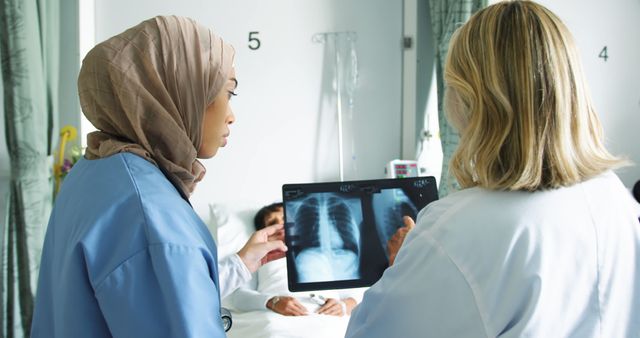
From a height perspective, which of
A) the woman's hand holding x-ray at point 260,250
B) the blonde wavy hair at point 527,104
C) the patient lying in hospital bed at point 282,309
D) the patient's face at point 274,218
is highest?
the blonde wavy hair at point 527,104

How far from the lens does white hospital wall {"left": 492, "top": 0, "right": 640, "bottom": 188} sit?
9.02 feet

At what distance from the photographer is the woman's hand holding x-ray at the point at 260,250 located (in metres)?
1.53

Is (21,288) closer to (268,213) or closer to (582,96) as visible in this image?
(268,213)

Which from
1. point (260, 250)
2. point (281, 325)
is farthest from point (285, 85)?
point (260, 250)

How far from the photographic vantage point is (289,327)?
1.88m

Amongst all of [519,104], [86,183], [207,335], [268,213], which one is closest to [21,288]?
[268,213]

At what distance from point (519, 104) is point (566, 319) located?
32 centimetres

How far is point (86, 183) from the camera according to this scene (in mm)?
965

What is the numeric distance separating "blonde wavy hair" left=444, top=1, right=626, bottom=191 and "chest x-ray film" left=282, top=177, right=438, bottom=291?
73 centimetres

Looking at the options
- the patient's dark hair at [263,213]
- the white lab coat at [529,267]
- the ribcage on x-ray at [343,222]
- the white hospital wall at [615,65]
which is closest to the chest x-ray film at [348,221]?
the ribcage on x-ray at [343,222]

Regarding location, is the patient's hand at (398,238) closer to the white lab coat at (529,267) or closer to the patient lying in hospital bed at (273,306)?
the patient lying in hospital bed at (273,306)

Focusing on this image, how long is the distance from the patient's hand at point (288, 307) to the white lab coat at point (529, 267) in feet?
3.74

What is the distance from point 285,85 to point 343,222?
1532 millimetres

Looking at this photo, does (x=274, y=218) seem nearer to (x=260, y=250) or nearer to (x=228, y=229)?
(x=228, y=229)
